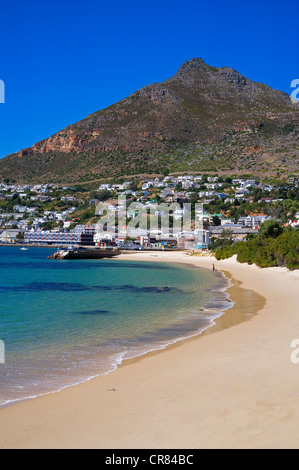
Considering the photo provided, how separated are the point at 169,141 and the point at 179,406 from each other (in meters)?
170

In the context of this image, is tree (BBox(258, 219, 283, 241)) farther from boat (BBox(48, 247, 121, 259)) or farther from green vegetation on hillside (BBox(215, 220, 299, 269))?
boat (BBox(48, 247, 121, 259))

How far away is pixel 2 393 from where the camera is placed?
25.6 feet

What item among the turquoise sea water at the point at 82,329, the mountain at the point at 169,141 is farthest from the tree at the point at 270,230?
the mountain at the point at 169,141

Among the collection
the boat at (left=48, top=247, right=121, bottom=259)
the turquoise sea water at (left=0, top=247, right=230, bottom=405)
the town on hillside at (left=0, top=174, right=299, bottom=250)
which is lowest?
the boat at (left=48, top=247, right=121, bottom=259)

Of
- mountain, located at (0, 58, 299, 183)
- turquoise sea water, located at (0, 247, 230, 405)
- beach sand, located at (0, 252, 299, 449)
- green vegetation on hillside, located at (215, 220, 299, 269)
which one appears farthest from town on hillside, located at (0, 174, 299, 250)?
beach sand, located at (0, 252, 299, 449)

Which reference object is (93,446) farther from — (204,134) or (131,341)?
(204,134)

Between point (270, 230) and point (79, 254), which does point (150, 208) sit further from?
point (270, 230)

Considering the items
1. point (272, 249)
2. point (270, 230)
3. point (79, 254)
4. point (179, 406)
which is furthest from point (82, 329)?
point (79, 254)

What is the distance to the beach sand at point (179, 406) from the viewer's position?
18.2ft

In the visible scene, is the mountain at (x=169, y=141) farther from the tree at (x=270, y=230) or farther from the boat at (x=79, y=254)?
the tree at (x=270, y=230)

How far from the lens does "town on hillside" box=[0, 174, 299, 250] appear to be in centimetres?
11000

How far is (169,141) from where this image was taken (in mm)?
172500

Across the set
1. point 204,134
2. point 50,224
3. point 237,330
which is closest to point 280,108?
point 204,134

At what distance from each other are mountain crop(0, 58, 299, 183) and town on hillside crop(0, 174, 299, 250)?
10.2 metres
